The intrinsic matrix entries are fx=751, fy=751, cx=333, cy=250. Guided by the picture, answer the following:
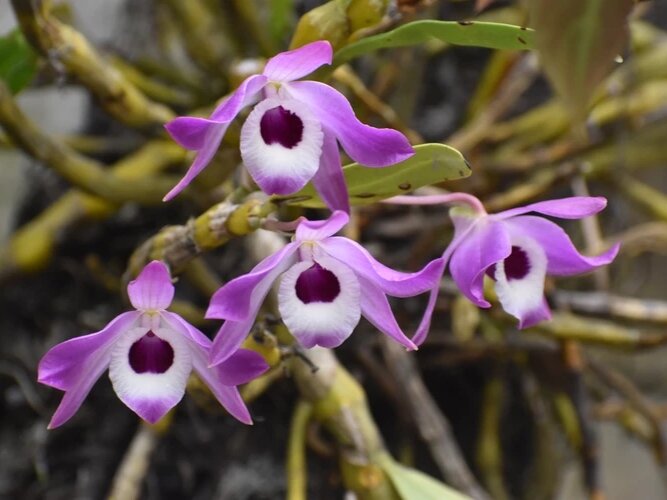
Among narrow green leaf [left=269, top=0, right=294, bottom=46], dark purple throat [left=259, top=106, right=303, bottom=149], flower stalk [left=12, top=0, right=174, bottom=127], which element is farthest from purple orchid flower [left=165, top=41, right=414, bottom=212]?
narrow green leaf [left=269, top=0, right=294, bottom=46]

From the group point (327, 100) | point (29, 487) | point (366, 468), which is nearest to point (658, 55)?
point (366, 468)

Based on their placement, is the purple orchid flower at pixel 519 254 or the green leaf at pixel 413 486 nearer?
the purple orchid flower at pixel 519 254

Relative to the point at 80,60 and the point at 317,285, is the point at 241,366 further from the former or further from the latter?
the point at 80,60

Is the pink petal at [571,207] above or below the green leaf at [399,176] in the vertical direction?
below

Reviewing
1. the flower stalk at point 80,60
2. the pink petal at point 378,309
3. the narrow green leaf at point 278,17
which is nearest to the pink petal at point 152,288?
the pink petal at point 378,309

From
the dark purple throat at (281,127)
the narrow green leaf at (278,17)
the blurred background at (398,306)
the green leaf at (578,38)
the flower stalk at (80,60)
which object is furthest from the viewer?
the blurred background at (398,306)

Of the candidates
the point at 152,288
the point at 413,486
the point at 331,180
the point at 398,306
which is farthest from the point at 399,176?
the point at 398,306

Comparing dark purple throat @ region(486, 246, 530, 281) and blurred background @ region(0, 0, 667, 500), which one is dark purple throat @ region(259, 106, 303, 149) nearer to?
dark purple throat @ region(486, 246, 530, 281)

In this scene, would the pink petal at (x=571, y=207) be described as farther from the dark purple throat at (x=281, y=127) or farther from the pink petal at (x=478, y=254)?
the dark purple throat at (x=281, y=127)
